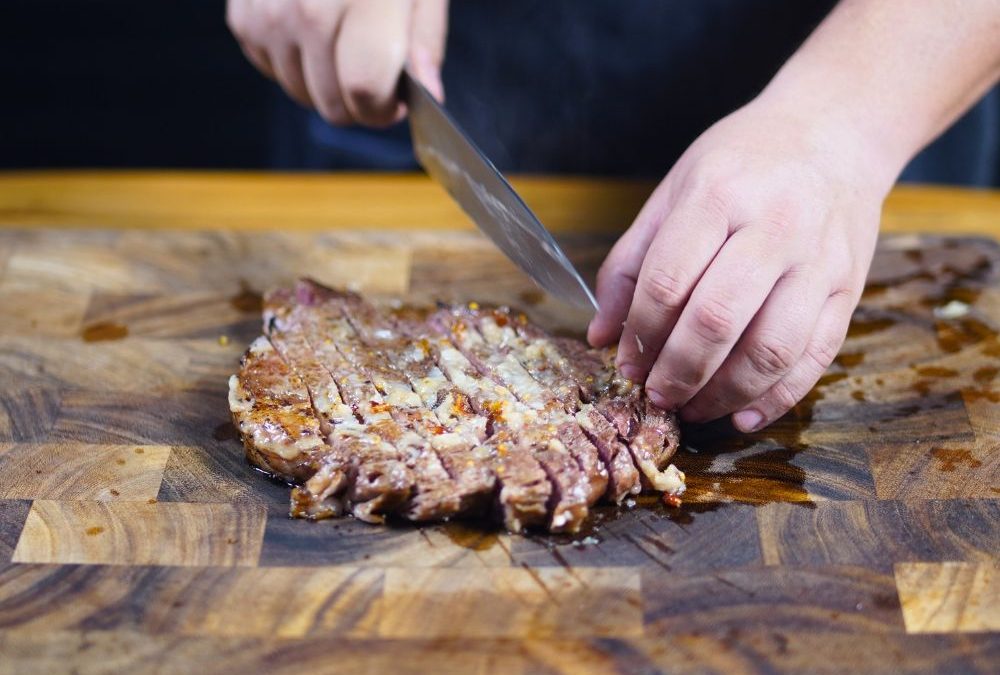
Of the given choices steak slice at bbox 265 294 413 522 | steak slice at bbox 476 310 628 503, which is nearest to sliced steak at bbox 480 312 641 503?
steak slice at bbox 476 310 628 503

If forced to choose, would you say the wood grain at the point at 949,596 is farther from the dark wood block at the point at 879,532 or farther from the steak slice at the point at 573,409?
the steak slice at the point at 573,409

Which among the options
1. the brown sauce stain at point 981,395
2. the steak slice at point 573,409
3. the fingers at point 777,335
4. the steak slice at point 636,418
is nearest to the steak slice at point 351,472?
the steak slice at point 573,409

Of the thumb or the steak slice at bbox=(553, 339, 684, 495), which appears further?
the thumb

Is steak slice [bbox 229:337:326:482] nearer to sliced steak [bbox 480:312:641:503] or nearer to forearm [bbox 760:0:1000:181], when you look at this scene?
sliced steak [bbox 480:312:641:503]

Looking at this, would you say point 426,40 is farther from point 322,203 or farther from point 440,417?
point 440,417

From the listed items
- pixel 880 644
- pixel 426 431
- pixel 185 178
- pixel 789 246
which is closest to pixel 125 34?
pixel 185 178

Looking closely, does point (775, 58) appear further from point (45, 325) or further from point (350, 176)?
point (45, 325)

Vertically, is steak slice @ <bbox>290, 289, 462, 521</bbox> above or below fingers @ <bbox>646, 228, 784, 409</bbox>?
below
